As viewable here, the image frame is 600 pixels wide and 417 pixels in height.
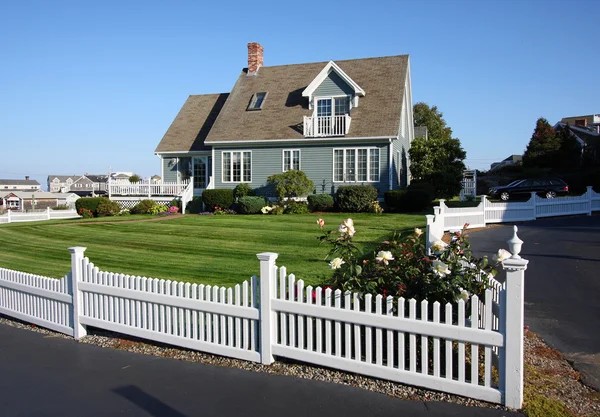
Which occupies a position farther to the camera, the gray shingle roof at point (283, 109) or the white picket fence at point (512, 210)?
the gray shingle roof at point (283, 109)

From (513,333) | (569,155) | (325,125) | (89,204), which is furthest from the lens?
(569,155)

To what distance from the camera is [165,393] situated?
4.91m

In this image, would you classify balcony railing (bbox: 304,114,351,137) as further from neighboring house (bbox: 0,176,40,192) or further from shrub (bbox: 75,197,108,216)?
neighboring house (bbox: 0,176,40,192)

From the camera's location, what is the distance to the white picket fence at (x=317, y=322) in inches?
175

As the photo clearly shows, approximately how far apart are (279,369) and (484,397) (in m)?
2.08

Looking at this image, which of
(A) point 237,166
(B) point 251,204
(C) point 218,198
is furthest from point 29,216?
(B) point 251,204

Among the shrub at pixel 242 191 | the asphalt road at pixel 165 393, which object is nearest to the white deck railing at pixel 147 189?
the shrub at pixel 242 191

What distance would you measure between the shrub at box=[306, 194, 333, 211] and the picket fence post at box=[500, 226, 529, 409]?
18.4 metres

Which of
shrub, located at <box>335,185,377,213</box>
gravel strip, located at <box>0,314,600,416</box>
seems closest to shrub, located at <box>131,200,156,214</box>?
shrub, located at <box>335,185,377,213</box>

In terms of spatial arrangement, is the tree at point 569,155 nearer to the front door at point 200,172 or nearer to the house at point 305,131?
the house at point 305,131

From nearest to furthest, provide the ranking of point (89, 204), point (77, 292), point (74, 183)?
point (77, 292)
point (89, 204)
point (74, 183)

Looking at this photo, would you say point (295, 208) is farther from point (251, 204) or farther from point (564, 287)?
point (564, 287)

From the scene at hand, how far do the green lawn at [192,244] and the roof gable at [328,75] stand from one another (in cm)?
706

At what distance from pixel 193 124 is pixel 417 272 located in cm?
2633
